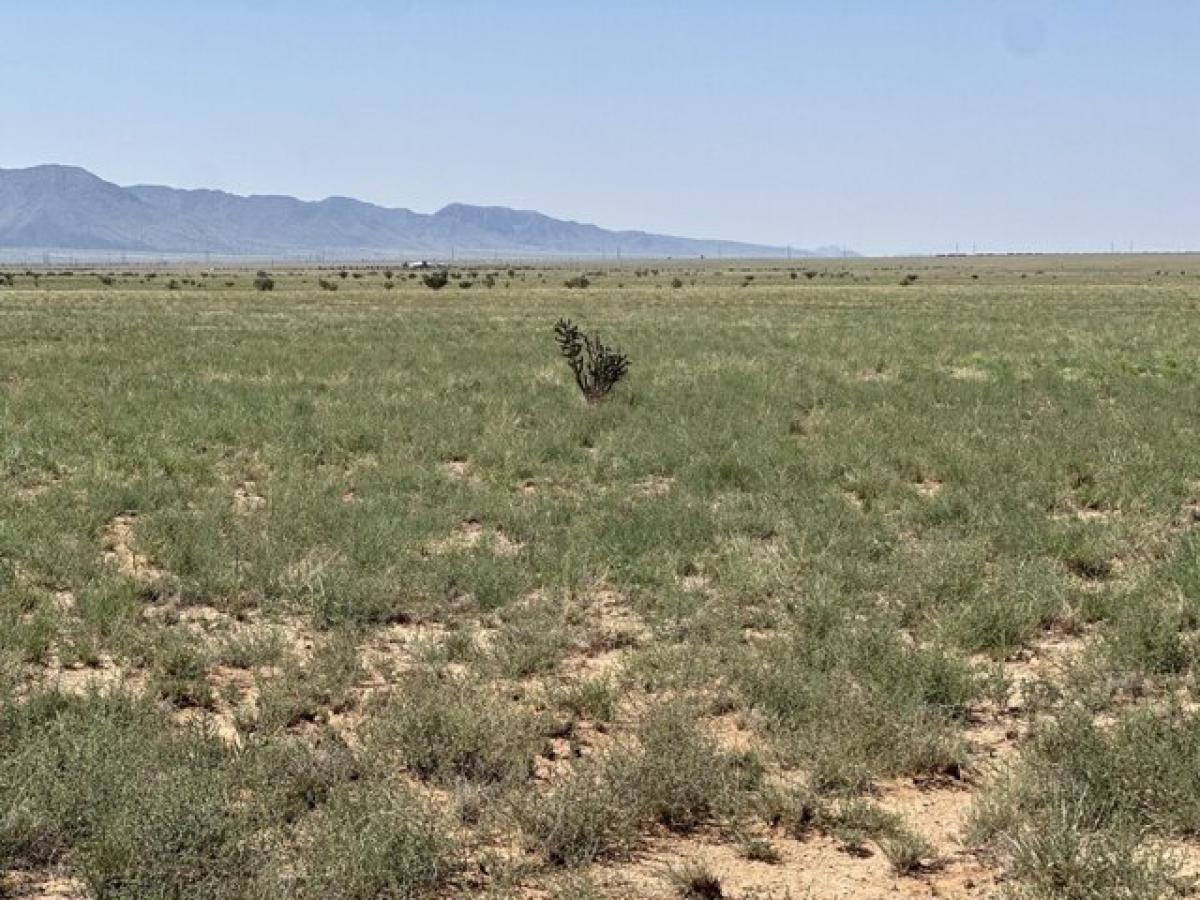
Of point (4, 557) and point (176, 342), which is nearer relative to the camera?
point (4, 557)

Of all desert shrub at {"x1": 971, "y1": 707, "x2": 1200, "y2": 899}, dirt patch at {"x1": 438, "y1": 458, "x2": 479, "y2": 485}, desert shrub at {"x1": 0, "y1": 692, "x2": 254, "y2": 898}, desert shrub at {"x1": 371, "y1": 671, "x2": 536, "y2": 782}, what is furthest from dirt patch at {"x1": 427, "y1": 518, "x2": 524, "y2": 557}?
desert shrub at {"x1": 971, "y1": 707, "x2": 1200, "y2": 899}

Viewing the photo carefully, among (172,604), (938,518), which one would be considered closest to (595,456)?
(938,518)

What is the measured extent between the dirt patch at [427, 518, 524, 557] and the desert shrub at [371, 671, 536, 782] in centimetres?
319

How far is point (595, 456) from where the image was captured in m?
13.6

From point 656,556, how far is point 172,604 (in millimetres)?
3578

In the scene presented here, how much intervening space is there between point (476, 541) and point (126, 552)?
287 cm

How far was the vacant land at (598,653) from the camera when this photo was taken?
4234 millimetres

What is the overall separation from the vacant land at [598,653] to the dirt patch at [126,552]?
0.06 meters

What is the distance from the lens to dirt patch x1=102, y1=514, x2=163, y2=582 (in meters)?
8.26

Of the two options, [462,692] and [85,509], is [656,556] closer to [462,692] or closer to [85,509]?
[462,692]

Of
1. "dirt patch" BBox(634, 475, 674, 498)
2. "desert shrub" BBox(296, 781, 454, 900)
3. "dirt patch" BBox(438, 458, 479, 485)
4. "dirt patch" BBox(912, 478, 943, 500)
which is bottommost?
"desert shrub" BBox(296, 781, 454, 900)

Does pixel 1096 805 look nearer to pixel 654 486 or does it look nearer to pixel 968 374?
pixel 654 486

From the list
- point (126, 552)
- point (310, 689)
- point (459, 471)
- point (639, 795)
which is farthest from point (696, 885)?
point (459, 471)

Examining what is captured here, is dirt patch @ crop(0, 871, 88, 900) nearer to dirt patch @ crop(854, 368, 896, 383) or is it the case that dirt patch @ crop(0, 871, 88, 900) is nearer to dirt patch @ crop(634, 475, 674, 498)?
dirt patch @ crop(634, 475, 674, 498)
